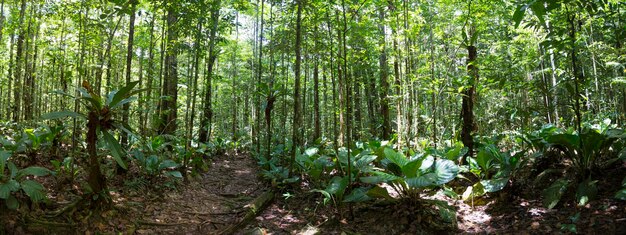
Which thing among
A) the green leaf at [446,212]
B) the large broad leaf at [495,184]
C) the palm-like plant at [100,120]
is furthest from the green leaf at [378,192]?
the palm-like plant at [100,120]

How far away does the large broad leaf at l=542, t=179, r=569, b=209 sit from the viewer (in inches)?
157

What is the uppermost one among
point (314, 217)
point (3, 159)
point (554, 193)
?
point (3, 159)

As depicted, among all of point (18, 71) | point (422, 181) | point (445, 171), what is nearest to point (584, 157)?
point (445, 171)

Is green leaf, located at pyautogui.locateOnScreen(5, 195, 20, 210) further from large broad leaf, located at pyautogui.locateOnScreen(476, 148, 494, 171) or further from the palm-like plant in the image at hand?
large broad leaf, located at pyautogui.locateOnScreen(476, 148, 494, 171)

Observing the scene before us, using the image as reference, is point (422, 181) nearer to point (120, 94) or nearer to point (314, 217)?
point (314, 217)

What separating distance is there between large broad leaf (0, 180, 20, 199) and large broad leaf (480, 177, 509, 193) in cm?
535

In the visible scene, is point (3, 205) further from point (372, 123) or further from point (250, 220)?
point (372, 123)

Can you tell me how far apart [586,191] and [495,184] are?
99cm

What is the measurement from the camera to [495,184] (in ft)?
15.1

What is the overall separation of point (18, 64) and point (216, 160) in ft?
18.8

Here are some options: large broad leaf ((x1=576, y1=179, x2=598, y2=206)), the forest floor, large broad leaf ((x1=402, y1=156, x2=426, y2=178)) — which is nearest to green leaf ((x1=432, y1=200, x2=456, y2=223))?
the forest floor

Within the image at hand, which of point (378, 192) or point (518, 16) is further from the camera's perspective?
point (378, 192)

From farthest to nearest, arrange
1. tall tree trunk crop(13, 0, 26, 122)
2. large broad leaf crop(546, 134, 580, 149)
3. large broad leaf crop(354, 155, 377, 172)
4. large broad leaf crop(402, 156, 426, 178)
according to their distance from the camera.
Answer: tall tree trunk crop(13, 0, 26, 122) → large broad leaf crop(354, 155, 377, 172) → large broad leaf crop(402, 156, 426, 178) → large broad leaf crop(546, 134, 580, 149)

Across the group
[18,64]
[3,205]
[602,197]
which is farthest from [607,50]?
[18,64]
